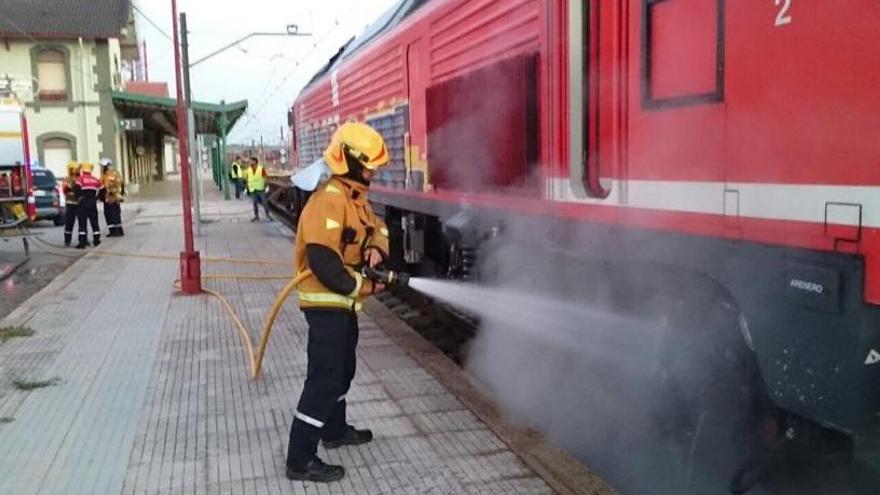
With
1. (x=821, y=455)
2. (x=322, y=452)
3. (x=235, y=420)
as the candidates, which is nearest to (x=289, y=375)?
(x=235, y=420)

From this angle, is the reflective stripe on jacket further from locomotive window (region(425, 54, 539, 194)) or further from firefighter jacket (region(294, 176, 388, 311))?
firefighter jacket (region(294, 176, 388, 311))

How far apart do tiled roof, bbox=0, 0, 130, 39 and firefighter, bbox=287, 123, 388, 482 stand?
30.4 m

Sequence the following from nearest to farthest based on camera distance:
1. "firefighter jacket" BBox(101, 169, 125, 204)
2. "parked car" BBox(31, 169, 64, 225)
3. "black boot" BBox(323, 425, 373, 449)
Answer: "black boot" BBox(323, 425, 373, 449)
"firefighter jacket" BBox(101, 169, 125, 204)
"parked car" BBox(31, 169, 64, 225)

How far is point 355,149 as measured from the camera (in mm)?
3770

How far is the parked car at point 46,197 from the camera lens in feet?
64.0

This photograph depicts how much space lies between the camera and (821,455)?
11.2 ft

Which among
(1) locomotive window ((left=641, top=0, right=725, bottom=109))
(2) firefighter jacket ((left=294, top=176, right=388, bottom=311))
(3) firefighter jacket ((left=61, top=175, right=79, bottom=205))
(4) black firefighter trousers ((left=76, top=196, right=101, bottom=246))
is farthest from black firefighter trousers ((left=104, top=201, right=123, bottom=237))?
(1) locomotive window ((left=641, top=0, right=725, bottom=109))

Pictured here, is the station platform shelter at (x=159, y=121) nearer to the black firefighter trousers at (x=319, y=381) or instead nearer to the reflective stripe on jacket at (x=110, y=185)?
the reflective stripe on jacket at (x=110, y=185)

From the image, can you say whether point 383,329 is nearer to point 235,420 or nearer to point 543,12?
point 235,420

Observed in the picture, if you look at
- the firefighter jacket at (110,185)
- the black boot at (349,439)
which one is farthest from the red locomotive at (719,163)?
the firefighter jacket at (110,185)

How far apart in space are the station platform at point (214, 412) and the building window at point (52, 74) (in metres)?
25.1

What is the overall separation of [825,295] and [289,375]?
4.03 meters

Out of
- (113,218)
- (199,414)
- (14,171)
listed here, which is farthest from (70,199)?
(199,414)

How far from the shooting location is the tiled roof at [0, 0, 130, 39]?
1188 inches
